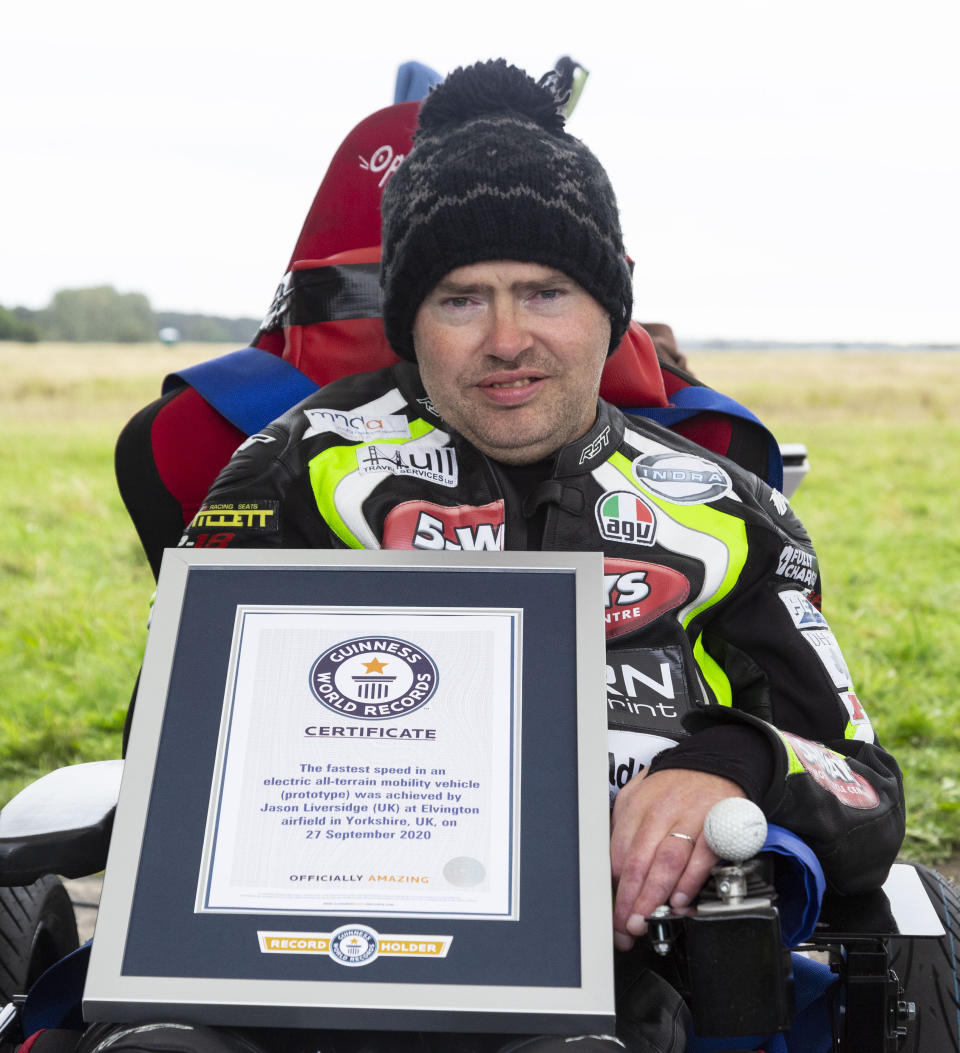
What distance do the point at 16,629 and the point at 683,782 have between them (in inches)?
171

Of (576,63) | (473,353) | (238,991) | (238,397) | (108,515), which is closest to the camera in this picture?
(238,991)

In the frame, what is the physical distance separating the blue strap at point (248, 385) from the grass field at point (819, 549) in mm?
2088

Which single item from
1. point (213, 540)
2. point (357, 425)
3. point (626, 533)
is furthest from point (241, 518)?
point (626, 533)

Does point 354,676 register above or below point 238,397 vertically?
below

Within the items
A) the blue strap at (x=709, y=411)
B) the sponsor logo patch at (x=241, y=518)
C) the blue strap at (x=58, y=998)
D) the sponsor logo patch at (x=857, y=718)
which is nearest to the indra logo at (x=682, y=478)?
the blue strap at (x=709, y=411)

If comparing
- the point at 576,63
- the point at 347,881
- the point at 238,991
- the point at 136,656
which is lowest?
the point at 238,991

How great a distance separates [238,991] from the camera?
3.98 ft

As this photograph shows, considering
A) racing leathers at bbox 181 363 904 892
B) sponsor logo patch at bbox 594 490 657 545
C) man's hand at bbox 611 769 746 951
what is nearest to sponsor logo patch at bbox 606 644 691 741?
racing leathers at bbox 181 363 904 892

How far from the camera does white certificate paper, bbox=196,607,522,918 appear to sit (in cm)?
125

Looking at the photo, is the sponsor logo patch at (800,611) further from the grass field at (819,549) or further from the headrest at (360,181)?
the grass field at (819,549)

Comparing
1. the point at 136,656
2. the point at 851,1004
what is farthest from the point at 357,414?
the point at 136,656

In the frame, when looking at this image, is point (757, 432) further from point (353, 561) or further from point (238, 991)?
point (238, 991)

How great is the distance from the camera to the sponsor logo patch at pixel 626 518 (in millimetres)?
1830

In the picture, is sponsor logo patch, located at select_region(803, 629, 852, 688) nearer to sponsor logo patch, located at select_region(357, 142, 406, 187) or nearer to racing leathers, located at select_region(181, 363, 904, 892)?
racing leathers, located at select_region(181, 363, 904, 892)
